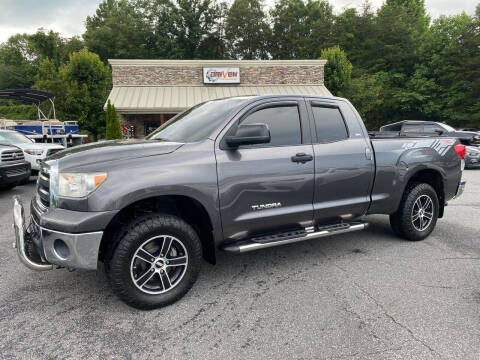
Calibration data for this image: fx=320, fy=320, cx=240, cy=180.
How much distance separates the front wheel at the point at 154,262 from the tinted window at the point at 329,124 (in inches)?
74.5

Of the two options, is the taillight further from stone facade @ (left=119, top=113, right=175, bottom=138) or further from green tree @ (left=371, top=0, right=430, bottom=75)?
green tree @ (left=371, top=0, right=430, bottom=75)

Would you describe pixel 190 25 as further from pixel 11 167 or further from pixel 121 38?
pixel 11 167

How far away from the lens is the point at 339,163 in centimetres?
365

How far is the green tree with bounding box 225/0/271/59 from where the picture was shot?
40.0 metres

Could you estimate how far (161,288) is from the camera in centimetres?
288

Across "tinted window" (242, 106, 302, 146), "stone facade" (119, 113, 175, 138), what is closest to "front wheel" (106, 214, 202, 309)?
"tinted window" (242, 106, 302, 146)

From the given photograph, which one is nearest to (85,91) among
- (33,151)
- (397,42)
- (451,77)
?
(33,151)

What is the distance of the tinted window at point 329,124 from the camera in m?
3.69

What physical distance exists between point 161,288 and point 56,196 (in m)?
1.19

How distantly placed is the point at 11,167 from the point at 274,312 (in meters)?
7.83

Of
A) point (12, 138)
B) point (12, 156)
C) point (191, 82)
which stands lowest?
point (12, 156)

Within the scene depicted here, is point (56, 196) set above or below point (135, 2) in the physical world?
below

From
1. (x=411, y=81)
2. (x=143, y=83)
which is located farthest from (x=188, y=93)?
(x=411, y=81)

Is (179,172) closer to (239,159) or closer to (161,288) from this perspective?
(239,159)
